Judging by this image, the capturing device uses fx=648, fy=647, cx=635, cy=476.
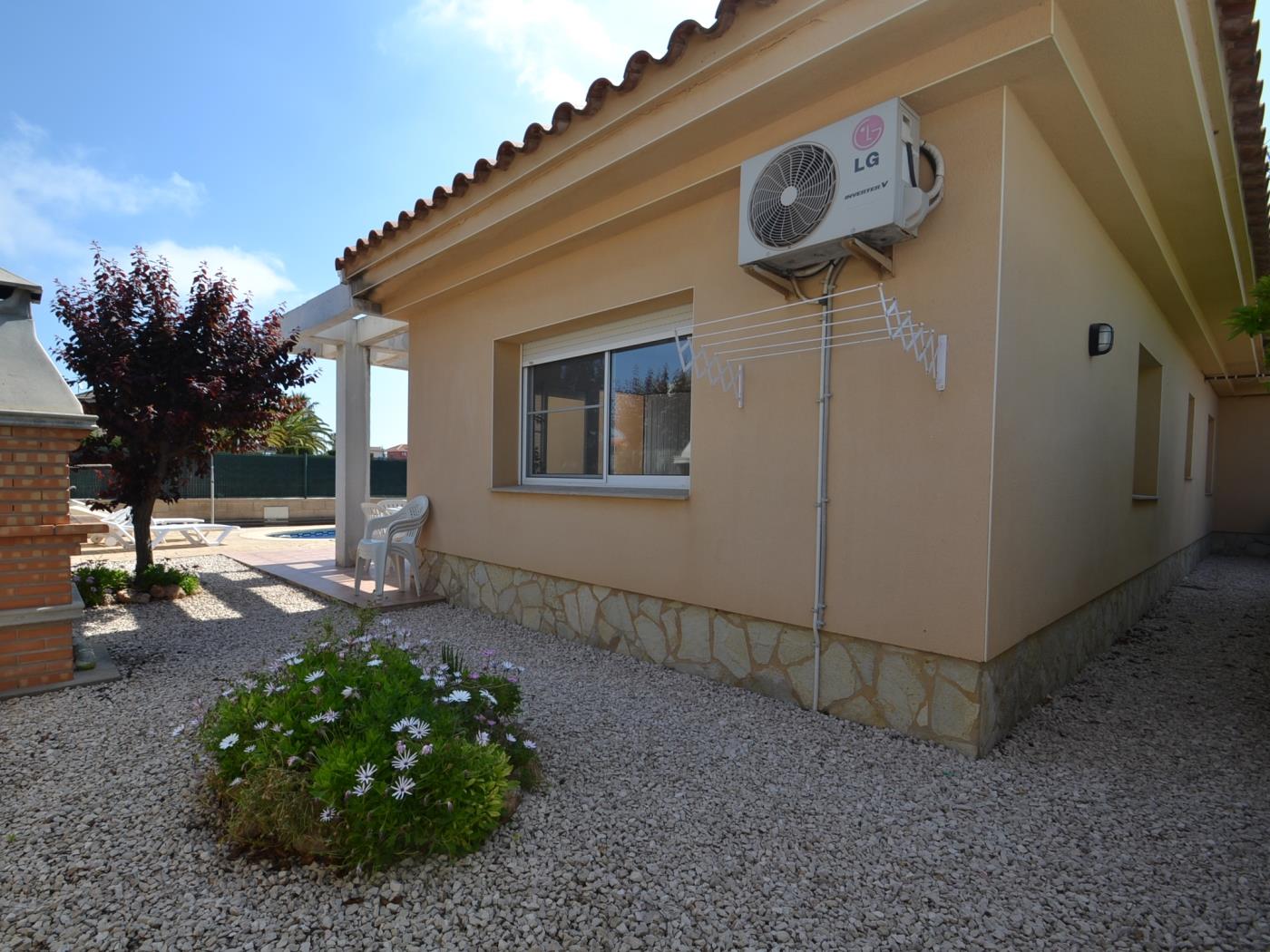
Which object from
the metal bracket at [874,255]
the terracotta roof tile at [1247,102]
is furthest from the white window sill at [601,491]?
the terracotta roof tile at [1247,102]

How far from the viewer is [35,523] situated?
407cm

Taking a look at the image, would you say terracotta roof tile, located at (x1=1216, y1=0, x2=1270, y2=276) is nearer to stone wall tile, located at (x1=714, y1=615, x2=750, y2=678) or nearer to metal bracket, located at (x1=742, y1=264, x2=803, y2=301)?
metal bracket, located at (x1=742, y1=264, x2=803, y2=301)

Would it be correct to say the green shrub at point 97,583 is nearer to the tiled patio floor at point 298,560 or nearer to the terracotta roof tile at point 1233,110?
the tiled patio floor at point 298,560

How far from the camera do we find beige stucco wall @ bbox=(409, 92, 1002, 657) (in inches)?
131

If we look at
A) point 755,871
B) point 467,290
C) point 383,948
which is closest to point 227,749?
point 383,948

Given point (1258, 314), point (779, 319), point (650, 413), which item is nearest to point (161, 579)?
point (650, 413)

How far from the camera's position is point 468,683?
3002mm

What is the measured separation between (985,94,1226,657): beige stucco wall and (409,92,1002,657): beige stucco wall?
0.15m

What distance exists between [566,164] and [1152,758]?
528 centimetres

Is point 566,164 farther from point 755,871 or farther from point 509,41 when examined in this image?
point 755,871

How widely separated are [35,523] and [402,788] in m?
3.61

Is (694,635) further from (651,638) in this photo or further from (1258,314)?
(1258,314)

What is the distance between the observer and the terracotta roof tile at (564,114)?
3707 mm

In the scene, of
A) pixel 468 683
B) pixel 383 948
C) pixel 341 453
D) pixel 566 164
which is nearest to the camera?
pixel 383 948
